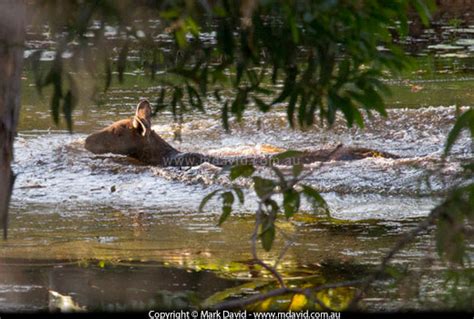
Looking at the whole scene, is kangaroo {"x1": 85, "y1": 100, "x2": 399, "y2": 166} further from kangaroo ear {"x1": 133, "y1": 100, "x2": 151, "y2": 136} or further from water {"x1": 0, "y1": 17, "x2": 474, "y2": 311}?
water {"x1": 0, "y1": 17, "x2": 474, "y2": 311}

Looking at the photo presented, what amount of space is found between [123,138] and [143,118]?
1.19 ft

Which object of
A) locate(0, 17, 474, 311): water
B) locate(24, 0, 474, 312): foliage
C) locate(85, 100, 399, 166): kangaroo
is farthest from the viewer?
locate(85, 100, 399, 166): kangaroo

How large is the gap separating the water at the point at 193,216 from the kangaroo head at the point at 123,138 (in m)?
0.14

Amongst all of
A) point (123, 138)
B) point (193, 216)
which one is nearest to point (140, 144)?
point (123, 138)

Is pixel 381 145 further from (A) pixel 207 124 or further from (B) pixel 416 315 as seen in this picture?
(B) pixel 416 315

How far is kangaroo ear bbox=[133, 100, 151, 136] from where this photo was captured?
38.5 ft

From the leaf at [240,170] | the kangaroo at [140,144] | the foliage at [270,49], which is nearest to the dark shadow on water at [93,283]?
the leaf at [240,170]

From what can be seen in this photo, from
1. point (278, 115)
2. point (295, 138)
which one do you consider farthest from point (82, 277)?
point (278, 115)

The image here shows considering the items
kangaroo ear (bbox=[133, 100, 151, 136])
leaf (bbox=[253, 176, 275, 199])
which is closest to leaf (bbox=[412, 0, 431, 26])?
leaf (bbox=[253, 176, 275, 199])

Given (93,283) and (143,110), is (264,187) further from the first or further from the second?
(143,110)

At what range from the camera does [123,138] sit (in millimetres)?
11961

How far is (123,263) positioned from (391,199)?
3.21 metres

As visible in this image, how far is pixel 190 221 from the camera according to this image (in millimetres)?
8742

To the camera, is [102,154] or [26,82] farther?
[26,82]
